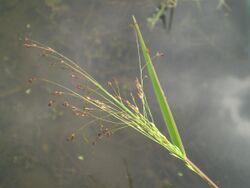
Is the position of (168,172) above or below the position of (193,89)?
below

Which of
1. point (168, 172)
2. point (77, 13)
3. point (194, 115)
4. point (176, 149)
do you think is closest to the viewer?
point (176, 149)

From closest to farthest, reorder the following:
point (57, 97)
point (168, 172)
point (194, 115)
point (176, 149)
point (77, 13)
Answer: point (176, 149) < point (168, 172) < point (194, 115) < point (57, 97) < point (77, 13)

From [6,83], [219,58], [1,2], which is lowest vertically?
[6,83]

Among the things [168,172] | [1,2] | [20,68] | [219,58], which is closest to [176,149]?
[168,172]

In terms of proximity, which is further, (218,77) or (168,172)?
(218,77)

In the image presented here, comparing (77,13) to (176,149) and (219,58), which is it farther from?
(176,149)

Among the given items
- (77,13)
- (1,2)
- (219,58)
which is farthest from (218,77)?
(1,2)
